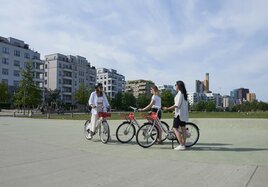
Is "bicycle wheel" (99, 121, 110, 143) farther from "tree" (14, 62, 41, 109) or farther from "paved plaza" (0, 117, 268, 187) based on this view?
→ "tree" (14, 62, 41, 109)

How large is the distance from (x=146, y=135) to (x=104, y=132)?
184 centimetres

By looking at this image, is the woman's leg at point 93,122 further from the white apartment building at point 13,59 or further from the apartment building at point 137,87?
the apartment building at point 137,87

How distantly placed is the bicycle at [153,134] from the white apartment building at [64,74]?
107 m


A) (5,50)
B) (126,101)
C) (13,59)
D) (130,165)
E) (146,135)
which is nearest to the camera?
(130,165)

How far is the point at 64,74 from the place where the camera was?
118812 mm

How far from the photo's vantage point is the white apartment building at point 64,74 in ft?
380

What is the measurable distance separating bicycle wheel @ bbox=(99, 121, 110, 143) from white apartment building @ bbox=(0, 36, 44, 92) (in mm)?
82849

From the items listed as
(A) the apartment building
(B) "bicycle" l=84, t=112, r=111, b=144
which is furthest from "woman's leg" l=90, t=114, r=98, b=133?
(A) the apartment building

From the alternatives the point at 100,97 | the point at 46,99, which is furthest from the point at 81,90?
the point at 100,97

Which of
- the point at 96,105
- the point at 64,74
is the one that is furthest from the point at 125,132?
the point at 64,74

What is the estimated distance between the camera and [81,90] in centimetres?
9588

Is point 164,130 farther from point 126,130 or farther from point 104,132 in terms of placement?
point 104,132

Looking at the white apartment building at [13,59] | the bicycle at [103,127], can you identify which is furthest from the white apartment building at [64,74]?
the bicycle at [103,127]

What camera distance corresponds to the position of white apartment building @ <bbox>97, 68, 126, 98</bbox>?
5871 inches
